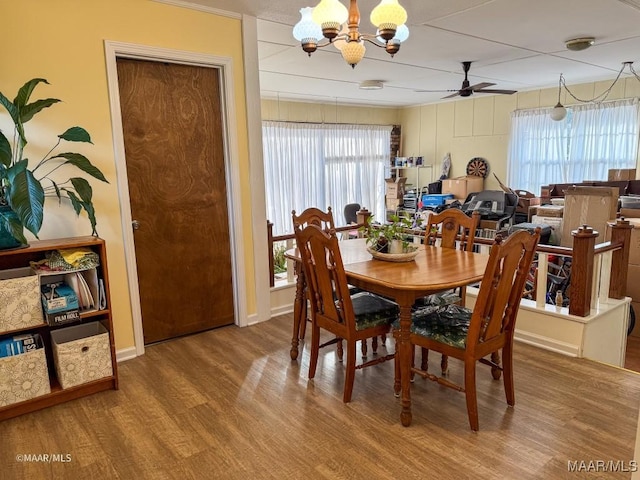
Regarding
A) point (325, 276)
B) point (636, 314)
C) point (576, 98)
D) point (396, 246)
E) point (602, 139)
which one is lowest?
point (636, 314)

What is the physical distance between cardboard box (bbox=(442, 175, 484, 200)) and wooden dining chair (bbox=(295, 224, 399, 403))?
557 centimetres

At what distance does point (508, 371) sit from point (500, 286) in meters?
0.58

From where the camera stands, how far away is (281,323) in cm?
374

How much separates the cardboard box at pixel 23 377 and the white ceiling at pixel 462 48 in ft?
8.20

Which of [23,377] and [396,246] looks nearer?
[23,377]

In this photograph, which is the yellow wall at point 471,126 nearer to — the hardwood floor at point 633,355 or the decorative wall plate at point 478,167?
the decorative wall plate at point 478,167

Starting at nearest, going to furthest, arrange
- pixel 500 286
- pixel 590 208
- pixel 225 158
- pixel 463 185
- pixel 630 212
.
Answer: pixel 500 286 < pixel 225 158 < pixel 590 208 < pixel 630 212 < pixel 463 185

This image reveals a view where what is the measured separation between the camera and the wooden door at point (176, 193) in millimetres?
3107

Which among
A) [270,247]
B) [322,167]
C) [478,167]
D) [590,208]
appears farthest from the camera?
[322,167]

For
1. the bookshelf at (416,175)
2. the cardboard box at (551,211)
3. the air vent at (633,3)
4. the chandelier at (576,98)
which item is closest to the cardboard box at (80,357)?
the air vent at (633,3)

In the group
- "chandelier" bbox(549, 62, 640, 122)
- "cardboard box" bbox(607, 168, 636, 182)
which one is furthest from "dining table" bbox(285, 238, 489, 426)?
"cardboard box" bbox(607, 168, 636, 182)

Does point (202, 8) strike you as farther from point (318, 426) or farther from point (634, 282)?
point (634, 282)

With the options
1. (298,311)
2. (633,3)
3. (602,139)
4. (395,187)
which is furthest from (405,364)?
(395,187)

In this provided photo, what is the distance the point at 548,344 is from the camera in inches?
123
